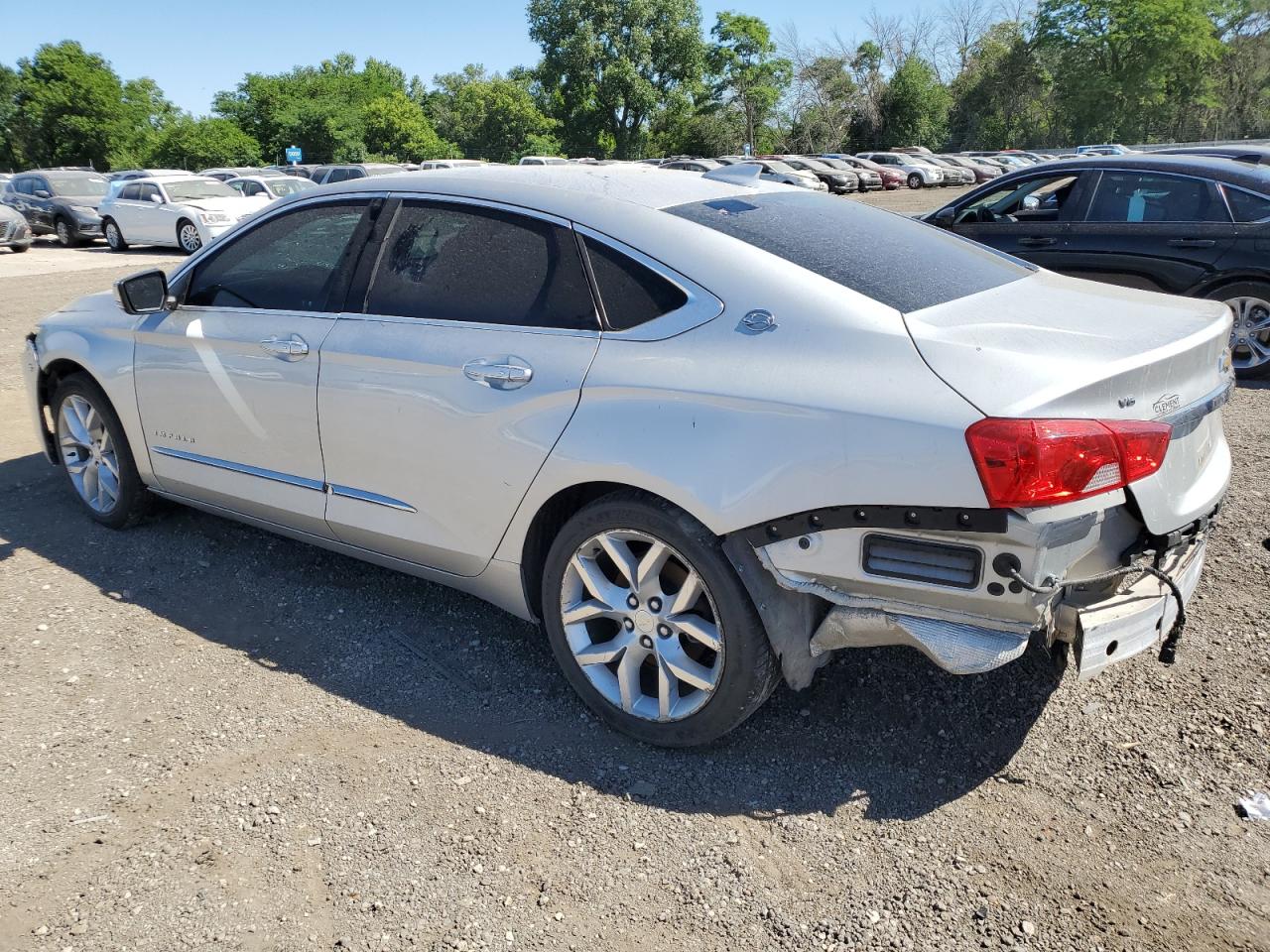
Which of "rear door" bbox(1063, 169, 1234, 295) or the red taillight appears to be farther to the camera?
"rear door" bbox(1063, 169, 1234, 295)

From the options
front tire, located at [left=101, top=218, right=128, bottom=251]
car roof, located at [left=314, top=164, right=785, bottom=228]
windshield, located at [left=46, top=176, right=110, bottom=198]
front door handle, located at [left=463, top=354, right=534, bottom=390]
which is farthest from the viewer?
windshield, located at [left=46, top=176, right=110, bottom=198]

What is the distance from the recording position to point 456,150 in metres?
70.6

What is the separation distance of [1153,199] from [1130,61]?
66503mm

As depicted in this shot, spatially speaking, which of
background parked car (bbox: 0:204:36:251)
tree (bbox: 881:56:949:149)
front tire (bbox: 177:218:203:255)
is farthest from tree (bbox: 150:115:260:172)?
tree (bbox: 881:56:949:149)

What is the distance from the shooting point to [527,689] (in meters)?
3.53

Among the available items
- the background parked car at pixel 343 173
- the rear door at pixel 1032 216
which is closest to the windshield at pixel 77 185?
the background parked car at pixel 343 173

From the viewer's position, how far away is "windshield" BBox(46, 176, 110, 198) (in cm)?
2480

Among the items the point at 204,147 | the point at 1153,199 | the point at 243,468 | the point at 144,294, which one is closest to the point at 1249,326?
the point at 1153,199

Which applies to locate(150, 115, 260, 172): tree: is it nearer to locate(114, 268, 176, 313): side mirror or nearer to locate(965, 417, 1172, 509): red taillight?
locate(114, 268, 176, 313): side mirror

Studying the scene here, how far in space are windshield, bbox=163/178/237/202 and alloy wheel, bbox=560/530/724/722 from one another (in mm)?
20013

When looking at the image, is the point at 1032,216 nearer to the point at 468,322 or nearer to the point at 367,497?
the point at 468,322

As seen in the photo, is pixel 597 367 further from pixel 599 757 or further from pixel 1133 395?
pixel 1133 395

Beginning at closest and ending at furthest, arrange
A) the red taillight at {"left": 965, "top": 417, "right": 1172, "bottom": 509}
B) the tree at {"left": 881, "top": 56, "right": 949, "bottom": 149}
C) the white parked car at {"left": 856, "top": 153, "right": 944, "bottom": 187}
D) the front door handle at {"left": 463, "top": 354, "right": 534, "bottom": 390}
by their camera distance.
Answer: the red taillight at {"left": 965, "top": 417, "right": 1172, "bottom": 509}, the front door handle at {"left": 463, "top": 354, "right": 534, "bottom": 390}, the white parked car at {"left": 856, "top": 153, "right": 944, "bottom": 187}, the tree at {"left": 881, "top": 56, "right": 949, "bottom": 149}

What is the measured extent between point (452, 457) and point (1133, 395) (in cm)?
205
